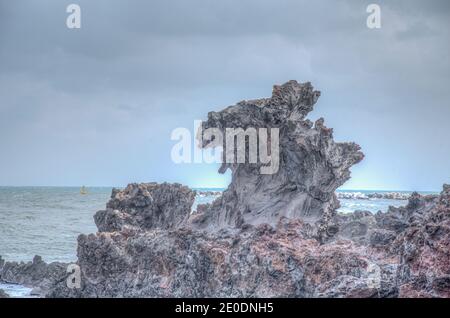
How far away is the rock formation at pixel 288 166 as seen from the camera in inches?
709

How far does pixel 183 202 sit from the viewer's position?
2181 cm

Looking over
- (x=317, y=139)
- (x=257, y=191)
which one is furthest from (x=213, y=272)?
(x=317, y=139)

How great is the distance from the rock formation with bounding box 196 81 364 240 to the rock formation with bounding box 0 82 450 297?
0.03 metres

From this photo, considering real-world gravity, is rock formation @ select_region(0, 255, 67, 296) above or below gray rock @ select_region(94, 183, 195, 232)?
below

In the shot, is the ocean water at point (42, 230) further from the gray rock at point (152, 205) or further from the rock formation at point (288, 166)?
the rock formation at point (288, 166)

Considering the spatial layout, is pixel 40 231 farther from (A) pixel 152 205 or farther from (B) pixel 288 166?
(B) pixel 288 166

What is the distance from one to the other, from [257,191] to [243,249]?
3.14 meters

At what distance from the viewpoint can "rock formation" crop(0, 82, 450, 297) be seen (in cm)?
1409

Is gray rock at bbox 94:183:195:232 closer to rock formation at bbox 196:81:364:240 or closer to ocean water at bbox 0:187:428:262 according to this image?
rock formation at bbox 196:81:364:240

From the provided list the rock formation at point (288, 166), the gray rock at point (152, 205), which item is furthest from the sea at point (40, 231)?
the rock formation at point (288, 166)

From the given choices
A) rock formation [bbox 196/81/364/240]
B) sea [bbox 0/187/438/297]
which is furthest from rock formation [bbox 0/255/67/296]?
rock formation [bbox 196/81/364/240]

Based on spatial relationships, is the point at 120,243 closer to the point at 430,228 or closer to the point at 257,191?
the point at 257,191

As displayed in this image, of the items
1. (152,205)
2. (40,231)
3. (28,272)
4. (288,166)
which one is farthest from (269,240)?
(40,231)

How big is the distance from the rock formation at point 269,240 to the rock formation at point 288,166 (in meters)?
0.03
